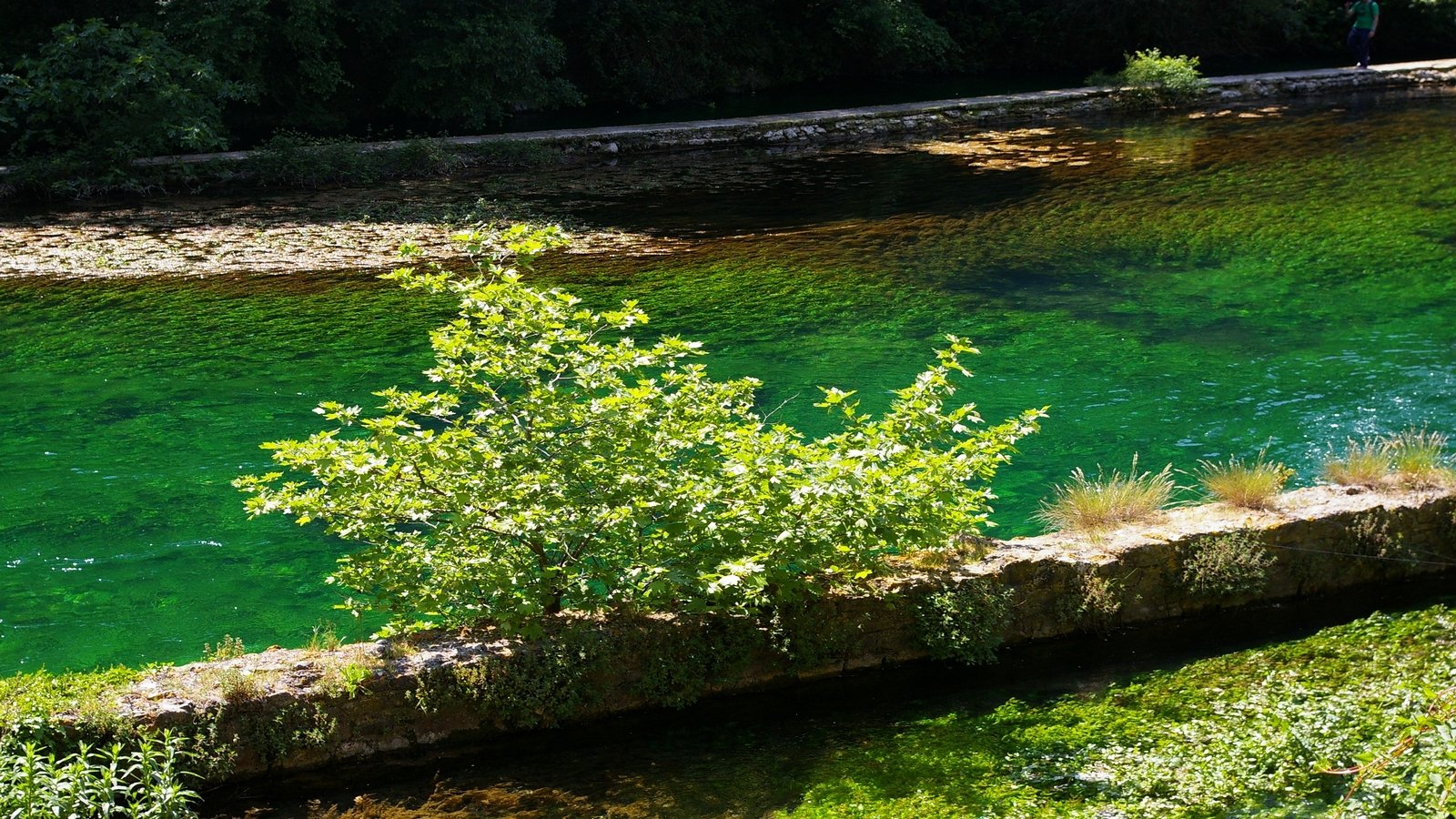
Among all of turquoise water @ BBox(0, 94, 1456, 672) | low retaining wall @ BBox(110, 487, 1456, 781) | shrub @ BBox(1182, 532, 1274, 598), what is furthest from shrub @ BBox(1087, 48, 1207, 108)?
shrub @ BBox(1182, 532, 1274, 598)

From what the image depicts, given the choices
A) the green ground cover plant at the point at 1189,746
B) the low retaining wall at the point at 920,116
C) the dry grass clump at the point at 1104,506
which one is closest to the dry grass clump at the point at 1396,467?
the dry grass clump at the point at 1104,506

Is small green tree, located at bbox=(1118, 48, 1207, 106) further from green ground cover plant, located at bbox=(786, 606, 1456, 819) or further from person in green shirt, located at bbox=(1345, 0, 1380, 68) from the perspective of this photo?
green ground cover plant, located at bbox=(786, 606, 1456, 819)

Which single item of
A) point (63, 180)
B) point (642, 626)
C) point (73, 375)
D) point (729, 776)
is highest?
point (63, 180)

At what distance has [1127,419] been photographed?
9.33m

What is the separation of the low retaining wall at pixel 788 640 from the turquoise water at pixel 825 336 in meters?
1.30

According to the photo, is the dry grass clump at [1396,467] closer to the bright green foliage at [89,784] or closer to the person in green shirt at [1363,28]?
the bright green foliage at [89,784]

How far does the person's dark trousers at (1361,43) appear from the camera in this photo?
26.8m

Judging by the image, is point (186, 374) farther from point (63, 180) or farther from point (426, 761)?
point (63, 180)

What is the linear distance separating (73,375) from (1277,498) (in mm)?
9134

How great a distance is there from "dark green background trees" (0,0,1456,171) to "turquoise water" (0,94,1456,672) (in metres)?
4.39

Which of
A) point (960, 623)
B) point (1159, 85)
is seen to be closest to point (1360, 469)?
point (960, 623)

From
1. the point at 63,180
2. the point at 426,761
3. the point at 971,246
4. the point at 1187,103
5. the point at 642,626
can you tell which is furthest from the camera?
the point at 1187,103

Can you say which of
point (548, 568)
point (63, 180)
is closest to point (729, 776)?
point (548, 568)

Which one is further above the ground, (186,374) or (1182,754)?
(186,374)
